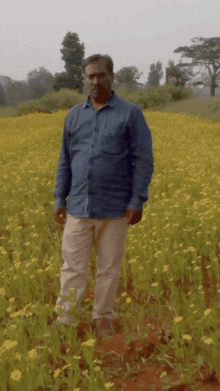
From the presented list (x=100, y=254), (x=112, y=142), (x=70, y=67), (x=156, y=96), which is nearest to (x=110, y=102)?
(x=112, y=142)

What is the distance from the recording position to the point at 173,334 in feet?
9.45

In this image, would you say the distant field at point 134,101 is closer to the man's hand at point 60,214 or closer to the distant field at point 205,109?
the distant field at point 205,109

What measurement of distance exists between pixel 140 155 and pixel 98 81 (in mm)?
591

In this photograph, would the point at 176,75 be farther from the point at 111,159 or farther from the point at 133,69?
the point at 111,159

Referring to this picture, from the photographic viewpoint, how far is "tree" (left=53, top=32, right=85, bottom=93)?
46.5 m

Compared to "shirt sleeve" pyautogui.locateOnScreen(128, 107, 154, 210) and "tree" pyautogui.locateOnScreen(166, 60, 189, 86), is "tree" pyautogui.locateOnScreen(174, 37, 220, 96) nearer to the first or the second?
"tree" pyautogui.locateOnScreen(166, 60, 189, 86)

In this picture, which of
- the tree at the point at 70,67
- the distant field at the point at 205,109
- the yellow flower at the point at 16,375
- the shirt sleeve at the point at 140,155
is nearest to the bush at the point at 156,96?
the tree at the point at 70,67

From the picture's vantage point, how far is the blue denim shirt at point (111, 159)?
113 inches

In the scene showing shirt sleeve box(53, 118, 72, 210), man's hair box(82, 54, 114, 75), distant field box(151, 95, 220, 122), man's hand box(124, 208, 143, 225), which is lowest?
man's hand box(124, 208, 143, 225)

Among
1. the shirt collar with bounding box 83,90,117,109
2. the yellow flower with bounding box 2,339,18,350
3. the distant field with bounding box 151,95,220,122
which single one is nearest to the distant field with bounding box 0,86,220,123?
the distant field with bounding box 151,95,220,122

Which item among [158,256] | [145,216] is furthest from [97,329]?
[145,216]

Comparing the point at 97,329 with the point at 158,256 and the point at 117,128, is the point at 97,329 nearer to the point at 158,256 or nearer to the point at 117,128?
the point at 158,256

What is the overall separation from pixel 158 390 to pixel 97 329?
795 millimetres

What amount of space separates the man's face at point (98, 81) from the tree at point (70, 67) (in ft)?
149
